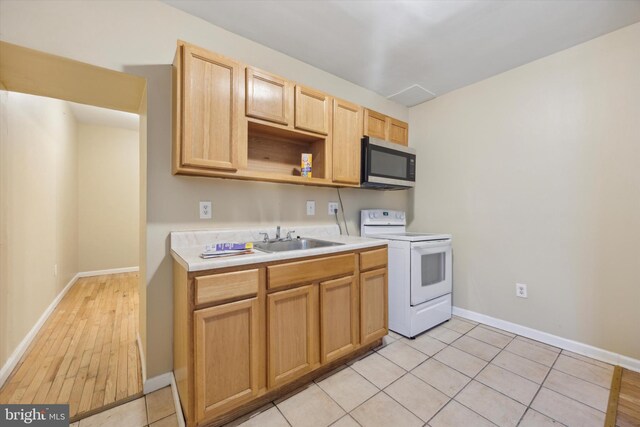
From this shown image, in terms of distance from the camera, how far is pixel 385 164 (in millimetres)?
2539

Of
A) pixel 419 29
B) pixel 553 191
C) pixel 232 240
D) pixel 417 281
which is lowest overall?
pixel 417 281

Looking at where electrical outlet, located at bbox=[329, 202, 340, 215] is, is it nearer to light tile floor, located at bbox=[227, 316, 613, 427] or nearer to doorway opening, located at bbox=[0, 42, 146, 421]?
light tile floor, located at bbox=[227, 316, 613, 427]

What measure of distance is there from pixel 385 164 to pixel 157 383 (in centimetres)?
245

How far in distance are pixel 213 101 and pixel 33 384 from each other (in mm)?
2118

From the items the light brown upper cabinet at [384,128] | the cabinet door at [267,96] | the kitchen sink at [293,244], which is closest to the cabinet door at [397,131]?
Answer: the light brown upper cabinet at [384,128]

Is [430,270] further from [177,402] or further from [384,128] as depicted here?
[177,402]

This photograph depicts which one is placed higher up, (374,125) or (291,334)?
(374,125)

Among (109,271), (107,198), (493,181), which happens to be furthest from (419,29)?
(109,271)

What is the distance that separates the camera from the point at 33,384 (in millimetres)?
1652

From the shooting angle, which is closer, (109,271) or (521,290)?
(521,290)

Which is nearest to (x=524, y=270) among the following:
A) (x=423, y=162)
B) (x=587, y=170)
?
(x=587, y=170)

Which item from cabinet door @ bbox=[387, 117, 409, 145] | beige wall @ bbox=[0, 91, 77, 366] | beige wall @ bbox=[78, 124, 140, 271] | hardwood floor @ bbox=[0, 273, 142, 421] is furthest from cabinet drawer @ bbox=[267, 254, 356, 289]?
beige wall @ bbox=[78, 124, 140, 271]

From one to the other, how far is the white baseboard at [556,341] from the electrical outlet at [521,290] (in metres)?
0.28

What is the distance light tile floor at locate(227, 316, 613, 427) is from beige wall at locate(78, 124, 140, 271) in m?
4.50
